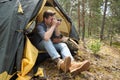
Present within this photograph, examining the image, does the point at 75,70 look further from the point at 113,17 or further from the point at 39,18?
the point at 113,17

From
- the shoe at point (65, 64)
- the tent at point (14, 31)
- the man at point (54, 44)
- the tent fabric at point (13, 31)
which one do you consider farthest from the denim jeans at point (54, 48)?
the tent fabric at point (13, 31)

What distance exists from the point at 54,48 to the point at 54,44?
548mm

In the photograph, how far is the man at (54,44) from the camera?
5137mm

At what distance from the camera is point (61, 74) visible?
5.42 meters

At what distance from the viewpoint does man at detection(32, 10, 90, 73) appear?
5137 mm

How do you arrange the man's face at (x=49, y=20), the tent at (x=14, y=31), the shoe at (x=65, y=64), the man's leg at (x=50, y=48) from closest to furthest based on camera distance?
1. the shoe at (x=65, y=64)
2. the tent at (x=14, y=31)
3. the man's leg at (x=50, y=48)
4. the man's face at (x=49, y=20)

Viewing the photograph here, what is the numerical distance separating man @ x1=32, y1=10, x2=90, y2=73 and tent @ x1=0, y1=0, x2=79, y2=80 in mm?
304

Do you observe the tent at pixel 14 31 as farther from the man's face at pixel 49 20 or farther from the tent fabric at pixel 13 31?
the man's face at pixel 49 20

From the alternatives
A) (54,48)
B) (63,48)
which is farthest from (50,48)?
(63,48)

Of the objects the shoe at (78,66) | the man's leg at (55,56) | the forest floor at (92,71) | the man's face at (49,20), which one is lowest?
the forest floor at (92,71)

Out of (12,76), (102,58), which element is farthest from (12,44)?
(102,58)

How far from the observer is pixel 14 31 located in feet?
17.3

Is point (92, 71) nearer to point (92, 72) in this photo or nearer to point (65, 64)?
point (92, 72)

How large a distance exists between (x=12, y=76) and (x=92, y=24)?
71.3 feet
